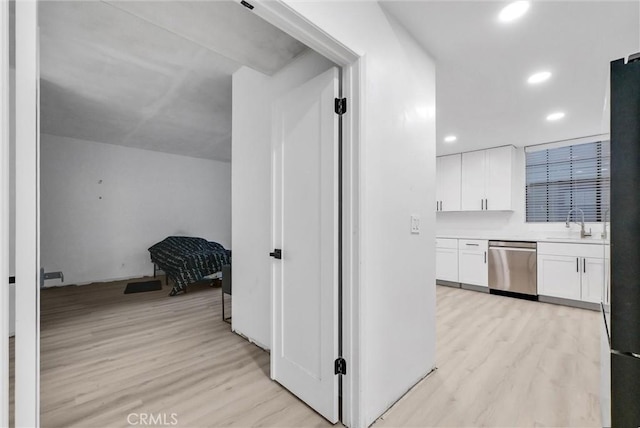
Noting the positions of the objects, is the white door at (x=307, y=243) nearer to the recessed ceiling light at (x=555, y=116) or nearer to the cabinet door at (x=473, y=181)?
the recessed ceiling light at (x=555, y=116)

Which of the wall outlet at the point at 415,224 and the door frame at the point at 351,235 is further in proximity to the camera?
the wall outlet at the point at 415,224

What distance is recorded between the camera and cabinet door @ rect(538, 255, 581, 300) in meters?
3.84

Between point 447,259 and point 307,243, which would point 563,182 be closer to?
point 447,259

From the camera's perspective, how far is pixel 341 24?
4.97 ft

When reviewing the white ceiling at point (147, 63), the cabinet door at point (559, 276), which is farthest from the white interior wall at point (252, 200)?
the cabinet door at point (559, 276)

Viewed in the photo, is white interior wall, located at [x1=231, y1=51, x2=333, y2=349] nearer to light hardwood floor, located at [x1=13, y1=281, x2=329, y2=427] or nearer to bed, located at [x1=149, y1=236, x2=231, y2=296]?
light hardwood floor, located at [x1=13, y1=281, x2=329, y2=427]

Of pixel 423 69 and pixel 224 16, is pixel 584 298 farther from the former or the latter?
pixel 224 16

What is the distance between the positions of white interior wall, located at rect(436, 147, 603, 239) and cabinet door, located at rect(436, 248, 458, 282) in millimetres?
428

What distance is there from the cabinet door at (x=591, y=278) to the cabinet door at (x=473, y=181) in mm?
1676

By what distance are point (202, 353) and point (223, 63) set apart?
8.80 ft

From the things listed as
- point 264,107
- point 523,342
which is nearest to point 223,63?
point 264,107

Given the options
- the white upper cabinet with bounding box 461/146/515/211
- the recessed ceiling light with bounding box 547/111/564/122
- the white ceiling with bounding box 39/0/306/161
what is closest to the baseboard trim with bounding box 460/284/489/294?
the white upper cabinet with bounding box 461/146/515/211

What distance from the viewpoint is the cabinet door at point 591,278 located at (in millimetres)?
3646

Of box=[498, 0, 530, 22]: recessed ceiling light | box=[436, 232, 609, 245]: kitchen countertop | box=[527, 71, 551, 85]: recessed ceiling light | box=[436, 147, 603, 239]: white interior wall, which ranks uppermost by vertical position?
box=[498, 0, 530, 22]: recessed ceiling light
